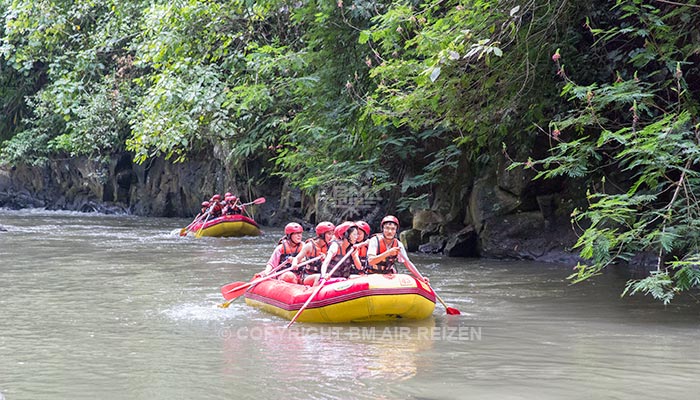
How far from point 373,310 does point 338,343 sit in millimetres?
910

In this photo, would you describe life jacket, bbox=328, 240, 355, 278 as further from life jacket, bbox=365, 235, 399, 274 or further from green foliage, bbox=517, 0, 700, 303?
green foliage, bbox=517, 0, 700, 303

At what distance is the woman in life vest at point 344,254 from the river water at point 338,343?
90cm

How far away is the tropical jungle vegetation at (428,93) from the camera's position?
30.8 ft

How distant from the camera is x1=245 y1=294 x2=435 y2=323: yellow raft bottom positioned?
8.98 metres

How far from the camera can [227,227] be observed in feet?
68.6

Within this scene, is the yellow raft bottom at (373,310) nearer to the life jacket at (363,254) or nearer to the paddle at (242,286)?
the life jacket at (363,254)

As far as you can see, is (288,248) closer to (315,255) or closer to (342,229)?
(315,255)

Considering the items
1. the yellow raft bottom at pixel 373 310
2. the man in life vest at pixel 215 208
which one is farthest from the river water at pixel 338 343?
the man in life vest at pixel 215 208

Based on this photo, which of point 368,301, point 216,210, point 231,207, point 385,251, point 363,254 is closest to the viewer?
point 368,301

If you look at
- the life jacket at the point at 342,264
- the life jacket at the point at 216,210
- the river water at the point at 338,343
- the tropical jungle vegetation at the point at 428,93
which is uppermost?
the tropical jungle vegetation at the point at 428,93

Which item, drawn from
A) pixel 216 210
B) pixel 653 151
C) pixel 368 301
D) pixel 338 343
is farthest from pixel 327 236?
pixel 216 210

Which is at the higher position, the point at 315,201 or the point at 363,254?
the point at 315,201

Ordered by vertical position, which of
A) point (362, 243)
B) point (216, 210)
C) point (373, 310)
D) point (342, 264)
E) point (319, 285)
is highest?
point (216, 210)

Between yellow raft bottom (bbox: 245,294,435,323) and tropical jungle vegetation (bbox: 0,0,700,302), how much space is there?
1.72 m
